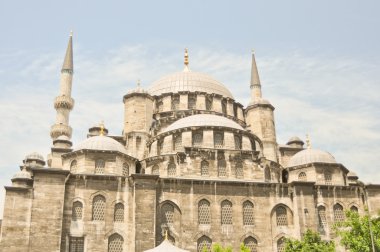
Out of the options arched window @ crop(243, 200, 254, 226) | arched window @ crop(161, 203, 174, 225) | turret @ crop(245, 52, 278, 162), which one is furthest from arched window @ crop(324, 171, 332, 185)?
arched window @ crop(161, 203, 174, 225)

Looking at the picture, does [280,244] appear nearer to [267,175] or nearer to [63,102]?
[267,175]

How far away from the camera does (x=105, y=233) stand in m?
21.4

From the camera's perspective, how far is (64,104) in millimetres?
35125

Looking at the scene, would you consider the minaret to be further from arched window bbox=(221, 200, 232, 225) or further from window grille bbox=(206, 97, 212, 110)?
arched window bbox=(221, 200, 232, 225)

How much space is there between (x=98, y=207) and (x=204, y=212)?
5035mm

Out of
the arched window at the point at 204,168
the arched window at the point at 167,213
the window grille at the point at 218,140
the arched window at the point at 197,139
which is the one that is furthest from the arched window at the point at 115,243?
the window grille at the point at 218,140

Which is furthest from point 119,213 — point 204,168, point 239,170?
point 239,170

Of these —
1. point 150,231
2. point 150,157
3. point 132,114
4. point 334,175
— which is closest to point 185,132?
point 150,157

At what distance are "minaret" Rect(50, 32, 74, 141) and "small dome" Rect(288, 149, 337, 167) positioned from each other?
16606 mm

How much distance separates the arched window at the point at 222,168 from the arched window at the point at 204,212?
2.40 m

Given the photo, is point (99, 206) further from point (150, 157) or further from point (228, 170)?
point (228, 170)

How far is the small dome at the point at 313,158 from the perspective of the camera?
2677cm

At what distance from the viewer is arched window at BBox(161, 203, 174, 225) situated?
22156 millimetres

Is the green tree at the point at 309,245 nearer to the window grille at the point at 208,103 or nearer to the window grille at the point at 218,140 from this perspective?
the window grille at the point at 218,140
